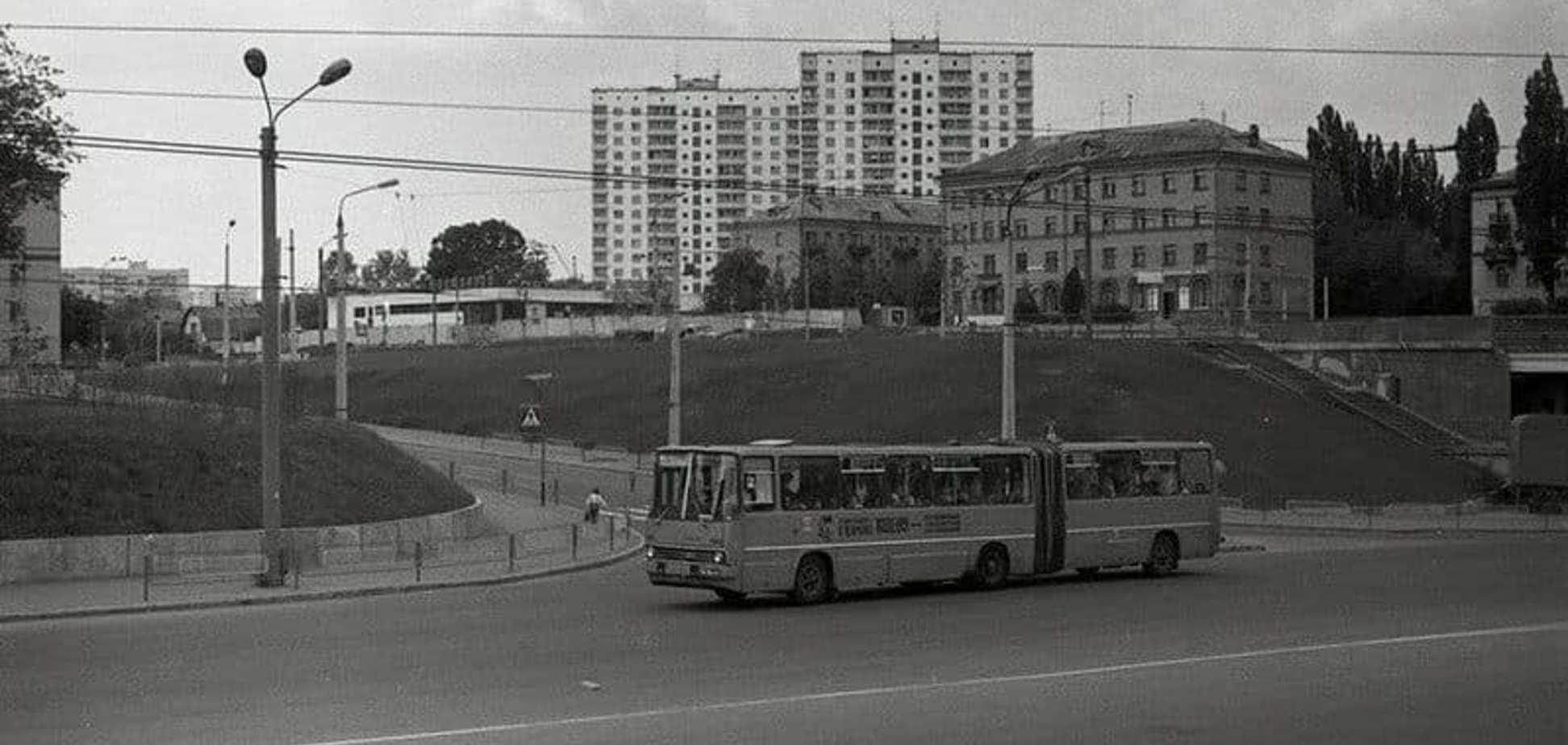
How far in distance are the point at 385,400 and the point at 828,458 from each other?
65.1 metres

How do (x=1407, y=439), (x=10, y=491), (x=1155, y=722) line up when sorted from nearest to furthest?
(x=1155, y=722) → (x=10, y=491) → (x=1407, y=439)

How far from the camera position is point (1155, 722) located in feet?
54.5

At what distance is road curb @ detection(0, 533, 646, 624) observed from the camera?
89.2 feet

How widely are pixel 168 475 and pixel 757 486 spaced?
543 inches

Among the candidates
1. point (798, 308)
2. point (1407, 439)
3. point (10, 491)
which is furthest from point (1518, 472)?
point (798, 308)

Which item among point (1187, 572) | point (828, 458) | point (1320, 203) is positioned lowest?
point (1187, 572)

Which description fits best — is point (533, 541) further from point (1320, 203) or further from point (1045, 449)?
point (1320, 203)

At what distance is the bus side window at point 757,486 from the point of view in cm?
2905

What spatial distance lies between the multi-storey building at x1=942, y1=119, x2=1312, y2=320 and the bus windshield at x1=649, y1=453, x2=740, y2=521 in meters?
82.1

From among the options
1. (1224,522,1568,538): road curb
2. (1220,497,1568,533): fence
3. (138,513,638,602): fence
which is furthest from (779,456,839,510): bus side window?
(1220,497,1568,533): fence

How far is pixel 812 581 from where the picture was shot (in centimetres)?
2988

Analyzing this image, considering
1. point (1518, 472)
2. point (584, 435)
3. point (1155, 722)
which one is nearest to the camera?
point (1155, 722)

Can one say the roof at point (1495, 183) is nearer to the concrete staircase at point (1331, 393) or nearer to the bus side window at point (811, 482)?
the concrete staircase at point (1331, 393)

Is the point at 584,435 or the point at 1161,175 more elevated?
the point at 1161,175
